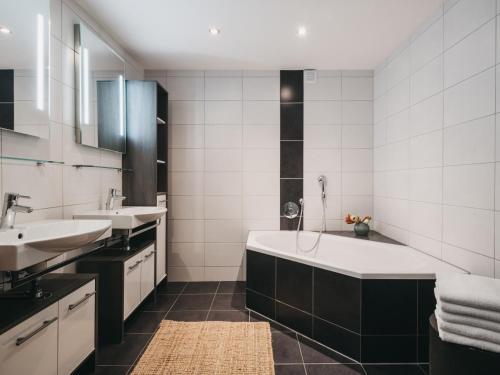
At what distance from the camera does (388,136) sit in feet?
9.55

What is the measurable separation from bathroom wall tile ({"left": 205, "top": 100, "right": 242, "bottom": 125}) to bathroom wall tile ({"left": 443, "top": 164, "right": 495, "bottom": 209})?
6.93ft

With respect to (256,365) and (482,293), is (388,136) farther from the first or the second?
(256,365)

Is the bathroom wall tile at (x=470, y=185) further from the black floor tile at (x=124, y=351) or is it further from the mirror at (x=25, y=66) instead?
the mirror at (x=25, y=66)

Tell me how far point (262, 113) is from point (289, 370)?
251 centimetres

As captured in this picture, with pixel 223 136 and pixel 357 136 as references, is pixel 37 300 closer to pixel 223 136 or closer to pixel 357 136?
pixel 223 136

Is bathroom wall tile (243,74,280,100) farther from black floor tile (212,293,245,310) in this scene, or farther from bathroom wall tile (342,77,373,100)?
black floor tile (212,293,245,310)

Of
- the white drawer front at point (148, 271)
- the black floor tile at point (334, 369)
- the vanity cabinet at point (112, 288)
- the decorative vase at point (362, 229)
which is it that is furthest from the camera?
the decorative vase at point (362, 229)

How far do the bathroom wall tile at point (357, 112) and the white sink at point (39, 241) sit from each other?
273cm

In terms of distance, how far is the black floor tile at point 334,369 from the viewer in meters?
1.73

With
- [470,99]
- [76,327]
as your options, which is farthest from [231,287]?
[470,99]

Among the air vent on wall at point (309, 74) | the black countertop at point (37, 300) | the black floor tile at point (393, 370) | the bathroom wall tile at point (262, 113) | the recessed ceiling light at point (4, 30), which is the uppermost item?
the air vent on wall at point (309, 74)

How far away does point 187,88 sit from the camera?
3260 mm

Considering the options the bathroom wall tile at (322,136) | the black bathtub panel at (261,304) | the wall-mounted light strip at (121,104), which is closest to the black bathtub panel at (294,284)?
the black bathtub panel at (261,304)

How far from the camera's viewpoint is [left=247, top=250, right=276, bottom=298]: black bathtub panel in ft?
7.73
